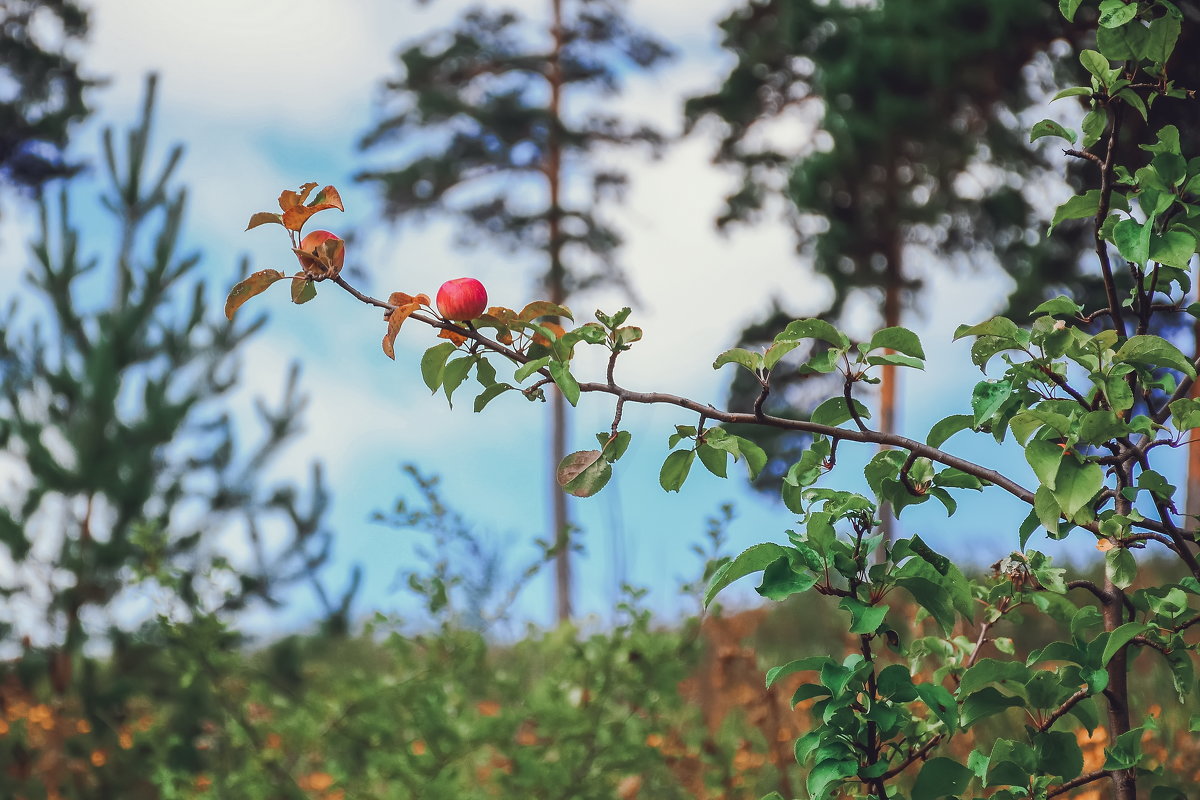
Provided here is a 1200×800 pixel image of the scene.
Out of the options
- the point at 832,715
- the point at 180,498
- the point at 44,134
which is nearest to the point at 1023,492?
the point at 832,715

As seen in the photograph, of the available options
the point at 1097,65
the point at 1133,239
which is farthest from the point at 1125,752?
the point at 1097,65

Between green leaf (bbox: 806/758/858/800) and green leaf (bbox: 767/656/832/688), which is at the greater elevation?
green leaf (bbox: 767/656/832/688)

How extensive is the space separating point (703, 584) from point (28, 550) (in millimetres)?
3749

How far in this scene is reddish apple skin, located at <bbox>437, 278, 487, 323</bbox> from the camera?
1192 millimetres

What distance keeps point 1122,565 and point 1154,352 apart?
0.26 m

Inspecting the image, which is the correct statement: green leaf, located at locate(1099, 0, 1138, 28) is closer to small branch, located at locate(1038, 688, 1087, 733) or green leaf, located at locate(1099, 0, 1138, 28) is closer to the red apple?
small branch, located at locate(1038, 688, 1087, 733)

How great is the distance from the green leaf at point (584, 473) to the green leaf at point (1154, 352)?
630 millimetres

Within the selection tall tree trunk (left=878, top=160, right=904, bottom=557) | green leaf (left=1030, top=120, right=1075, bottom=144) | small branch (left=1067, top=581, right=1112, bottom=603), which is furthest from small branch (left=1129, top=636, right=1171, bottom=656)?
tall tree trunk (left=878, top=160, right=904, bottom=557)

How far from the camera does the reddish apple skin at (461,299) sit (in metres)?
1.19

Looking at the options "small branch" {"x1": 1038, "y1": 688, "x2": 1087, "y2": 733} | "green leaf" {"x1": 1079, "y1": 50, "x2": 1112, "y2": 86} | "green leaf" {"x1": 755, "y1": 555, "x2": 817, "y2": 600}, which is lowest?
"small branch" {"x1": 1038, "y1": 688, "x2": 1087, "y2": 733}

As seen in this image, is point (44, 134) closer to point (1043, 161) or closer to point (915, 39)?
point (915, 39)

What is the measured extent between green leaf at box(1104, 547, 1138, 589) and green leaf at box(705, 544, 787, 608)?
17.1 inches

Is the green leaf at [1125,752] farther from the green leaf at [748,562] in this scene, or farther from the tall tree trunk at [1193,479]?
the tall tree trunk at [1193,479]

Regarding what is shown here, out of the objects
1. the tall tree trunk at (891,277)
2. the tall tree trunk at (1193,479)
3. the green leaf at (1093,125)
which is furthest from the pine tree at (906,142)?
the green leaf at (1093,125)
